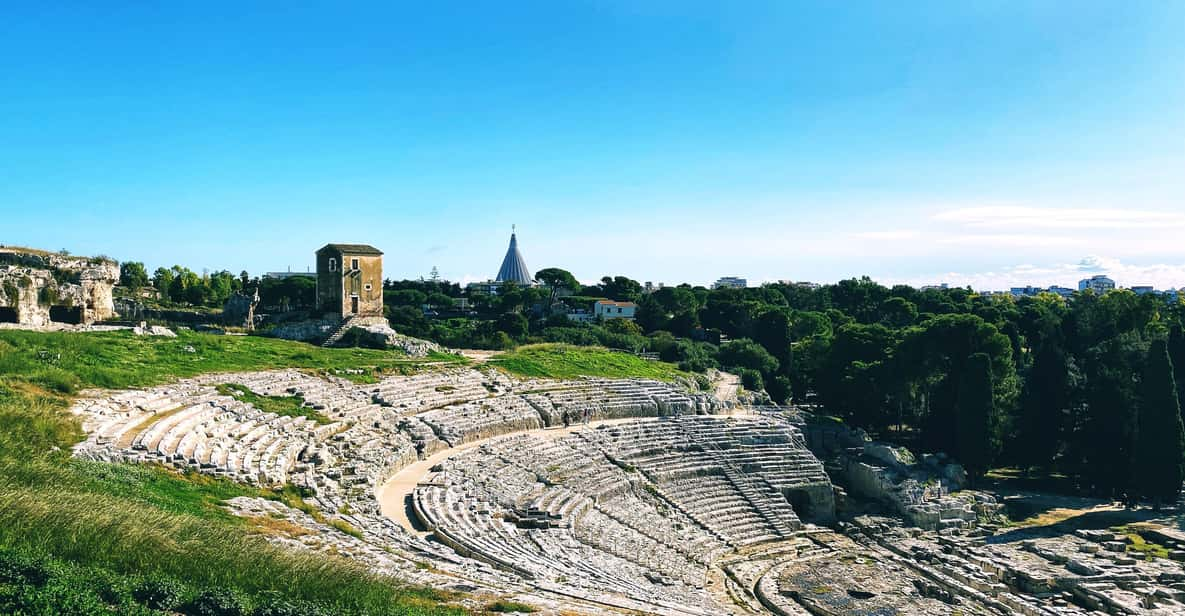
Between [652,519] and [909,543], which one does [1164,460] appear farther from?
[652,519]

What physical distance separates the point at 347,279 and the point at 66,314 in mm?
12735

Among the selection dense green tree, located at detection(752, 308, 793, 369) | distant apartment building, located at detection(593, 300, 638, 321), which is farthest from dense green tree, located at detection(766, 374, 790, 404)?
distant apartment building, located at detection(593, 300, 638, 321)

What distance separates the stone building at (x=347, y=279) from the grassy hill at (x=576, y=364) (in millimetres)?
7433

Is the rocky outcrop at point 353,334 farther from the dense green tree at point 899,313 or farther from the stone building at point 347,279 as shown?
the dense green tree at point 899,313

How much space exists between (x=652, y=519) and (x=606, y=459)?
3.88 meters

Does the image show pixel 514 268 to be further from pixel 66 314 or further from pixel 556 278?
pixel 66 314

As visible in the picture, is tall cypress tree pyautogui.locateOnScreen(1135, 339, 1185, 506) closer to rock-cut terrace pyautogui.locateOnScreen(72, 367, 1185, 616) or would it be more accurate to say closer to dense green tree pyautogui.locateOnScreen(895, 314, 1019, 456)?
rock-cut terrace pyautogui.locateOnScreen(72, 367, 1185, 616)

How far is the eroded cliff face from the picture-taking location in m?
25.0

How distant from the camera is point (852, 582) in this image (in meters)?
22.9

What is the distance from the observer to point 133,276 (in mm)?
61812

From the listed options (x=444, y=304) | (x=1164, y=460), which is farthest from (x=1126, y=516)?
(x=444, y=304)

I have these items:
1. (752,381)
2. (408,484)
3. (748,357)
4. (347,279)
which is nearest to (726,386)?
(752,381)

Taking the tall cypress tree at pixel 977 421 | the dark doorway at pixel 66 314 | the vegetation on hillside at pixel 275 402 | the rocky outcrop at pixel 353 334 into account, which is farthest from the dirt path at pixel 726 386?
the dark doorway at pixel 66 314

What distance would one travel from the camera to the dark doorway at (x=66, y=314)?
2782cm
